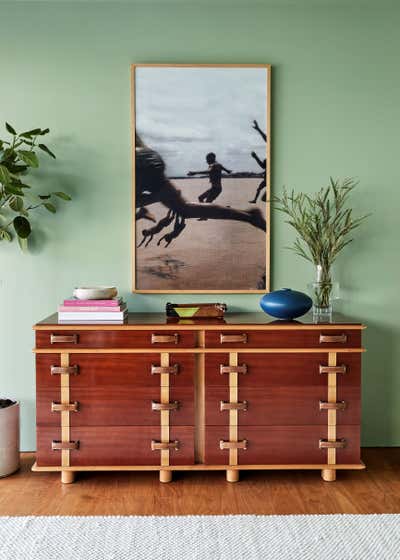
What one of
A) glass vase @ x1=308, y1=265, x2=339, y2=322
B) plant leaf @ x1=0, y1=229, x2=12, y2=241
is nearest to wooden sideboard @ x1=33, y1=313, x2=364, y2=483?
glass vase @ x1=308, y1=265, x2=339, y2=322

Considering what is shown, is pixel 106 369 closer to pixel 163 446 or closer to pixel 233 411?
pixel 163 446

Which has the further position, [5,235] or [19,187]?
[5,235]

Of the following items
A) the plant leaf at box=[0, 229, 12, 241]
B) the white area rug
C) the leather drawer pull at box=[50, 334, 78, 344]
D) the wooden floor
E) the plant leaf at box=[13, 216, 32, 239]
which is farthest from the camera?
the plant leaf at box=[0, 229, 12, 241]

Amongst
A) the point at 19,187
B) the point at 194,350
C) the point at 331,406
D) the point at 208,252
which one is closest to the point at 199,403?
the point at 194,350

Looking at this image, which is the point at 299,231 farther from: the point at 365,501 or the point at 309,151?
the point at 365,501

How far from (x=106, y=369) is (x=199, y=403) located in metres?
0.49

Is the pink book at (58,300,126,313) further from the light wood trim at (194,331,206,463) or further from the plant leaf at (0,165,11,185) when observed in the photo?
the plant leaf at (0,165,11,185)

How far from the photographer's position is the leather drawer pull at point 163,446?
2.88 meters

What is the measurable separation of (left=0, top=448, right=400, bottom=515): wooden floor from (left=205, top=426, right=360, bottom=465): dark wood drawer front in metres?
0.12

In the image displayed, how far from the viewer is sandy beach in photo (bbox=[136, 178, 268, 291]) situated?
3.33 m

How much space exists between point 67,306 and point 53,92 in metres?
1.24

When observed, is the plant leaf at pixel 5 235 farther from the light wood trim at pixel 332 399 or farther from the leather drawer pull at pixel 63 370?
the light wood trim at pixel 332 399

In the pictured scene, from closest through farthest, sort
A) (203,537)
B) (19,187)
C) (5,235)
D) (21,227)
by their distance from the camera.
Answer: (203,537)
(19,187)
(21,227)
(5,235)

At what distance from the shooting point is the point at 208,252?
334 centimetres
